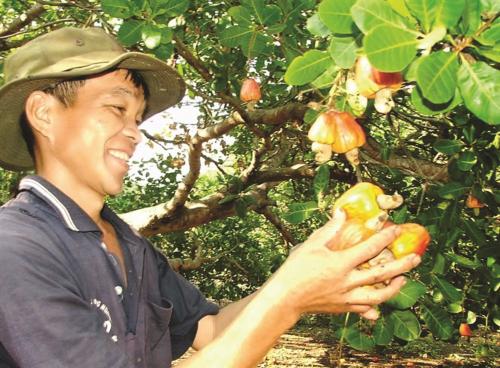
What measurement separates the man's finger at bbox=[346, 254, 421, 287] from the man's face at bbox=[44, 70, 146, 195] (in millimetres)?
777

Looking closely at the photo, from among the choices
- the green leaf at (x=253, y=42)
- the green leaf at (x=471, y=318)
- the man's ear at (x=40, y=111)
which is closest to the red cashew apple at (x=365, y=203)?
the man's ear at (x=40, y=111)

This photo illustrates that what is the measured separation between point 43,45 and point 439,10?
49.0 inches

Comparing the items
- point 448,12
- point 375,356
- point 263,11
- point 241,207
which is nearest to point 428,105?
point 448,12

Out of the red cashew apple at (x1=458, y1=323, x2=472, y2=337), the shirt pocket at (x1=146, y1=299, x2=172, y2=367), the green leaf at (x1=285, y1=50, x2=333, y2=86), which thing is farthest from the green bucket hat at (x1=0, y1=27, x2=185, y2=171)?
the red cashew apple at (x1=458, y1=323, x2=472, y2=337)

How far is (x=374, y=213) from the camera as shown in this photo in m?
1.38

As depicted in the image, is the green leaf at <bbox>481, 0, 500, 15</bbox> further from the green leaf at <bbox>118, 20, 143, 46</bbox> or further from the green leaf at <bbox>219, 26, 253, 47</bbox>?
the green leaf at <bbox>118, 20, 143, 46</bbox>

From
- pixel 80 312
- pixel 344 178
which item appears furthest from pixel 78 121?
pixel 344 178

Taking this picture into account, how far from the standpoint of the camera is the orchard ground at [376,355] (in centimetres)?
837

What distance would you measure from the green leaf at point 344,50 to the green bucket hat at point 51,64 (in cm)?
68

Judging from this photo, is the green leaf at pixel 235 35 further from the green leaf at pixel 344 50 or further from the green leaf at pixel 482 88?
the green leaf at pixel 482 88

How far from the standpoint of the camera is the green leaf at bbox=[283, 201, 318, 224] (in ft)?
6.92

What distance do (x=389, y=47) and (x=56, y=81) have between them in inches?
43.8

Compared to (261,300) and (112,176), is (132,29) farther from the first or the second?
(261,300)

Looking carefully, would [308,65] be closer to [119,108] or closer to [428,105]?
[428,105]
